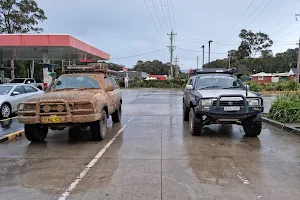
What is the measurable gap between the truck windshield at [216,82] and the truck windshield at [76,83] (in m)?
3.25

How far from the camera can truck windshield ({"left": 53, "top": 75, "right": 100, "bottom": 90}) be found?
8570 millimetres

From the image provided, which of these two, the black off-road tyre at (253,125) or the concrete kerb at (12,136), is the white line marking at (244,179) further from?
the concrete kerb at (12,136)

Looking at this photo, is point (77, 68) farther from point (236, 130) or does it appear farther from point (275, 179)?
point (275, 179)

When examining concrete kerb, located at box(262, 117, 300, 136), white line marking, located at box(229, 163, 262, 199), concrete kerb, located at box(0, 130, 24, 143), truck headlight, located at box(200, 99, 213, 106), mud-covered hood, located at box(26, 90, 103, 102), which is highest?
mud-covered hood, located at box(26, 90, 103, 102)

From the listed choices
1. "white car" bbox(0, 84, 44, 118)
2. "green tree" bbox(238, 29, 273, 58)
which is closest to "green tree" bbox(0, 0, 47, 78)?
"white car" bbox(0, 84, 44, 118)

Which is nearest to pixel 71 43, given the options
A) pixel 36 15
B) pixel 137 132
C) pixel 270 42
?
pixel 137 132

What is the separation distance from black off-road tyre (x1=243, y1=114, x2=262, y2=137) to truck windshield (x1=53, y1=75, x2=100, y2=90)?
14.6 ft

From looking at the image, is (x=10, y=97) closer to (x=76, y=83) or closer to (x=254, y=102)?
(x=76, y=83)

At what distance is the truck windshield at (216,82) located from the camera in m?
9.09

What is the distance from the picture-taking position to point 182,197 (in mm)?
4098

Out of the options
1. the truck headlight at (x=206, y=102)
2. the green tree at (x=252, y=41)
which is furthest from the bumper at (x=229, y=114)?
the green tree at (x=252, y=41)

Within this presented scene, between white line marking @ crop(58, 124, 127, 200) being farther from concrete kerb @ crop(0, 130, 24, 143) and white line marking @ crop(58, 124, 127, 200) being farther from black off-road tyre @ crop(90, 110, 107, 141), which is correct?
concrete kerb @ crop(0, 130, 24, 143)

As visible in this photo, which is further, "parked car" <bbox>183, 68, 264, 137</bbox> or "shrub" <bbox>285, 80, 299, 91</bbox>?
"shrub" <bbox>285, 80, 299, 91</bbox>

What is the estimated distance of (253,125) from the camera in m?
8.09
